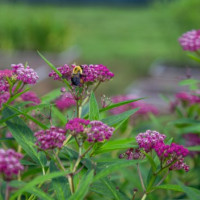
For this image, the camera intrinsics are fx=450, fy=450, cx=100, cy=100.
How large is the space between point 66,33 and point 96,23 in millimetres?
6233

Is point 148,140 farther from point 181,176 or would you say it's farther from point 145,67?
point 145,67

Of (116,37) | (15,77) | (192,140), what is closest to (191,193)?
(15,77)

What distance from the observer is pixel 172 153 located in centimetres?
130

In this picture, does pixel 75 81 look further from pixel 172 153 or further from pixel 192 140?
pixel 192 140

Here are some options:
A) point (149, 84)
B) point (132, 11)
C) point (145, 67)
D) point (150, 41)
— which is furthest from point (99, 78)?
point (132, 11)

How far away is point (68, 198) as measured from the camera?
122 centimetres

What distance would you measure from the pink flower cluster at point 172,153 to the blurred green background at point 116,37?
650 cm

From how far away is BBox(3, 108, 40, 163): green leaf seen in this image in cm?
138

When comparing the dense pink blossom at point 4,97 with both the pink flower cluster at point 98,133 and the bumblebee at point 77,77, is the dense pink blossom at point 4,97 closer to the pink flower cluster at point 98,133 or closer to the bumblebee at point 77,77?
the bumblebee at point 77,77

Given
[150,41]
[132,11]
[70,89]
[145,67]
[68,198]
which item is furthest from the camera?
[132,11]

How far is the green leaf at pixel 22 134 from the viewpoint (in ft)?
4.54

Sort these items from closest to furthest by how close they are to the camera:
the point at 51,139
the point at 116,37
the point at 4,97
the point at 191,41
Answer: the point at 51,139 < the point at 4,97 < the point at 191,41 < the point at 116,37

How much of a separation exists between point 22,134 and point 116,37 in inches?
483

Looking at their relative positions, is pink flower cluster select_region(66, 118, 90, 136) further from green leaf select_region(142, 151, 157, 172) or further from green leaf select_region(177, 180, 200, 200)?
green leaf select_region(177, 180, 200, 200)
